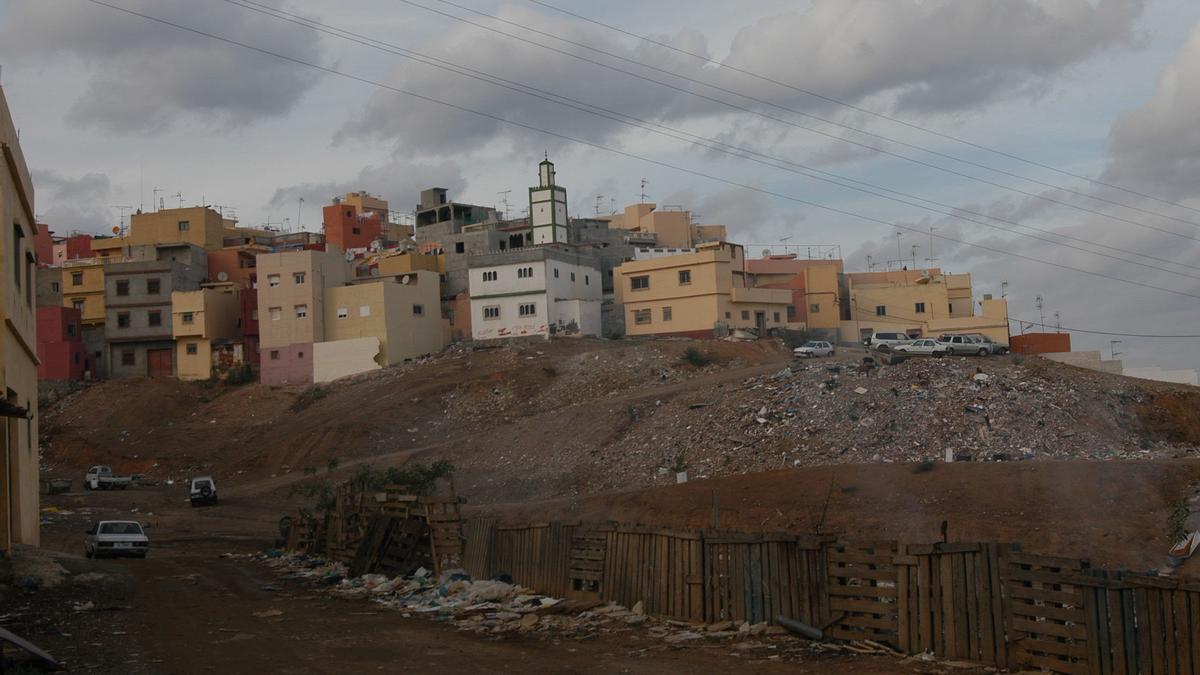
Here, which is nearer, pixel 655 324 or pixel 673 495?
pixel 673 495

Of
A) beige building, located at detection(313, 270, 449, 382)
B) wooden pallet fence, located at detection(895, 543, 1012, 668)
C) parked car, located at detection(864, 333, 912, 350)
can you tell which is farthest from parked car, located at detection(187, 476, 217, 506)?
wooden pallet fence, located at detection(895, 543, 1012, 668)

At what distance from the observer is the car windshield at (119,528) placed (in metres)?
32.8

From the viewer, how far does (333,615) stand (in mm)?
19594

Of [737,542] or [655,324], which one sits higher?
[655,324]

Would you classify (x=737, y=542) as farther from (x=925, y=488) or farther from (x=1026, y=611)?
(x=925, y=488)

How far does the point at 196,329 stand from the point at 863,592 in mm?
68649

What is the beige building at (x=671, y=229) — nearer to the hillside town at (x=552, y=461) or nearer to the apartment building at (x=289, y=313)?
the hillside town at (x=552, y=461)

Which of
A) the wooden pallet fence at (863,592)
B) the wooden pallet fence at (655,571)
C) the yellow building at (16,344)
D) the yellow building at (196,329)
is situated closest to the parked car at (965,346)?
the yellow building at (16,344)

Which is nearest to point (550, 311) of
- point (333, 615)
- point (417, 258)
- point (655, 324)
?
point (655, 324)

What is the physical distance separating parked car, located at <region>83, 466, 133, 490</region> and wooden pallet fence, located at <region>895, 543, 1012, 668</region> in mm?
51303

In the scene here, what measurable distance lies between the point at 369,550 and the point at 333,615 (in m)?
4.80

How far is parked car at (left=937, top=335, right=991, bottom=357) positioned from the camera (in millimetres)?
60875

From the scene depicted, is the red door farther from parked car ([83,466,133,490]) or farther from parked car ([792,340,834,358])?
parked car ([792,340,834,358])

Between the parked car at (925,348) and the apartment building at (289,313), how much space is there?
118ft
